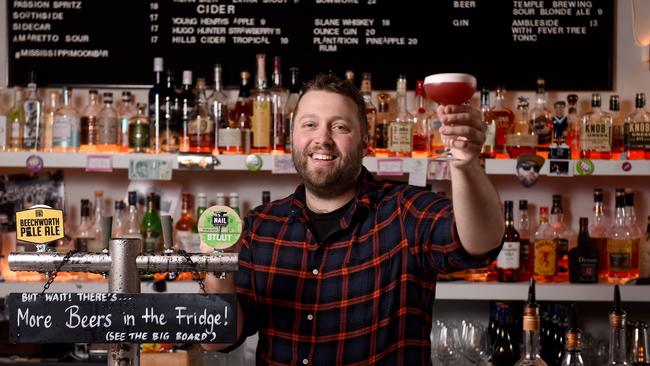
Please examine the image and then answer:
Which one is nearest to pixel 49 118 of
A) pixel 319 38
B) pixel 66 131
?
pixel 66 131

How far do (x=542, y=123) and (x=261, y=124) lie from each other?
989mm

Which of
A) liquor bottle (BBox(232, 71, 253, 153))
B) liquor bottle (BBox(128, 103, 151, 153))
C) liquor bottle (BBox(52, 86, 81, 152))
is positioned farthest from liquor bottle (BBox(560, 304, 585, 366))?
liquor bottle (BBox(52, 86, 81, 152))

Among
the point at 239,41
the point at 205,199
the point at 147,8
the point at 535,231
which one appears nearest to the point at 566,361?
the point at 535,231

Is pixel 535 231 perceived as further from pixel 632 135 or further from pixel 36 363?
pixel 36 363

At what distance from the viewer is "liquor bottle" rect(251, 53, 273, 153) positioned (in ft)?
9.53

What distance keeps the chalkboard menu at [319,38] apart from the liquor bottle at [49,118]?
0.06m

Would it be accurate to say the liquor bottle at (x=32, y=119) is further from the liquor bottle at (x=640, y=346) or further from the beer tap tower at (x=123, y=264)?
the liquor bottle at (x=640, y=346)

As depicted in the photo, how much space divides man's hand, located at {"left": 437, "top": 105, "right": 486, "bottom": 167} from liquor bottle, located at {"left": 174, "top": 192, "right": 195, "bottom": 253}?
1853 mm

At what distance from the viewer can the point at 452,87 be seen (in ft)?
4.37

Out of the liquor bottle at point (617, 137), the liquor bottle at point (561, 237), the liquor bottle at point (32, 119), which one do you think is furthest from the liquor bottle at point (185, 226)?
the liquor bottle at point (617, 137)

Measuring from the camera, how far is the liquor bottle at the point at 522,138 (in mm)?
2934

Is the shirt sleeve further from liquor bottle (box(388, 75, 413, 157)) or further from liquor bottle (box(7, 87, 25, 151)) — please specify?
liquor bottle (box(7, 87, 25, 151))

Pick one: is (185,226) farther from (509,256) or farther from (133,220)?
(509,256)

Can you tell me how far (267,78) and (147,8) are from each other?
0.51 meters
